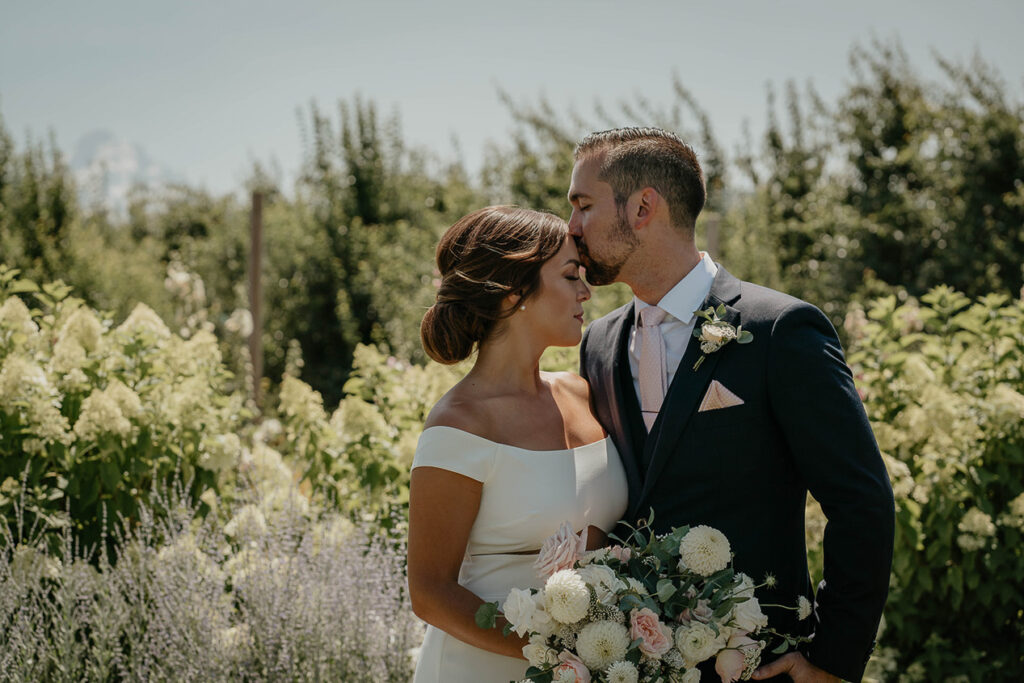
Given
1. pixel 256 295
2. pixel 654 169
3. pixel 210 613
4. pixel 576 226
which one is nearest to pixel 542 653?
pixel 576 226

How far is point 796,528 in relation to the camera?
2314mm

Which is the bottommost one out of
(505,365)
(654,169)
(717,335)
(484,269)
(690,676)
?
(690,676)

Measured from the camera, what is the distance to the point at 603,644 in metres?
1.78

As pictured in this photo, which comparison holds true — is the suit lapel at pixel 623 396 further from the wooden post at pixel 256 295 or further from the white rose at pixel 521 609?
the wooden post at pixel 256 295

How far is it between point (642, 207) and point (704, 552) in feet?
3.67

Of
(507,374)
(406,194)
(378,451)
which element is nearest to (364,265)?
(406,194)

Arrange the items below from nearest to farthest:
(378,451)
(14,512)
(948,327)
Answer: (14,512)
(378,451)
(948,327)

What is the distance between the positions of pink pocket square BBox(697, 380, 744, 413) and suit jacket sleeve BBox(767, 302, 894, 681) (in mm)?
123

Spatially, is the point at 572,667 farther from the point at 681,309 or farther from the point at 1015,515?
the point at 1015,515

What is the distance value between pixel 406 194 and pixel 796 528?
36.9 ft

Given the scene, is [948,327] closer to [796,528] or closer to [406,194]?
[796,528]

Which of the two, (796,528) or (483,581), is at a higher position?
(796,528)

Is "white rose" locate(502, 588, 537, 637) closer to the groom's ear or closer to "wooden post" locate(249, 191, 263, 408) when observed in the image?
the groom's ear

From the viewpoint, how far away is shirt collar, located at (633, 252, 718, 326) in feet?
8.07
